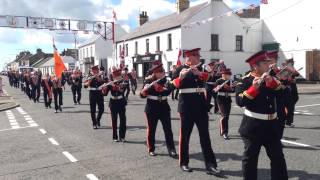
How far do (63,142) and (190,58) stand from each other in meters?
5.02

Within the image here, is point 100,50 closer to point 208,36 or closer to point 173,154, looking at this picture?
point 208,36

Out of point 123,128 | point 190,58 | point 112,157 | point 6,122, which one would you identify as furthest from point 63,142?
point 6,122

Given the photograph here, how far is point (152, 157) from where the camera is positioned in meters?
8.28

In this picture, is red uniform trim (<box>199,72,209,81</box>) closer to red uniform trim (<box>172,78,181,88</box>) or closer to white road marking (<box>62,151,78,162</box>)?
red uniform trim (<box>172,78,181,88</box>)

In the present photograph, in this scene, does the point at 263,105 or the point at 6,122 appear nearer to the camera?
the point at 263,105

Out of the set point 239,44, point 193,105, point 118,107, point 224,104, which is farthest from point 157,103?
point 239,44

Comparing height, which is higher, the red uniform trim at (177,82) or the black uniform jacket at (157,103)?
the red uniform trim at (177,82)

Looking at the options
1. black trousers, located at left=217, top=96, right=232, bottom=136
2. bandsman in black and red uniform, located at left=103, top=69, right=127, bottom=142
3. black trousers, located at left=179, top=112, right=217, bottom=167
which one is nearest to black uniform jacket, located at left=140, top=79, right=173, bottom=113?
black trousers, located at left=179, top=112, right=217, bottom=167

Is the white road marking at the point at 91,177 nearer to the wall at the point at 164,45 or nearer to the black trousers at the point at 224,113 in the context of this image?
the black trousers at the point at 224,113

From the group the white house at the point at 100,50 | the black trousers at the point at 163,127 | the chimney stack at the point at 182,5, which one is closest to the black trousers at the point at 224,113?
the black trousers at the point at 163,127

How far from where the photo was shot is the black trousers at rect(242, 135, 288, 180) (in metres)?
5.39

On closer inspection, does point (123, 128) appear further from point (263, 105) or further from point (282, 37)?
point (282, 37)

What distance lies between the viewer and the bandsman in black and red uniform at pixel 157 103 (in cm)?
828

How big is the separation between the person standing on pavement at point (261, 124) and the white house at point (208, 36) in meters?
33.9
